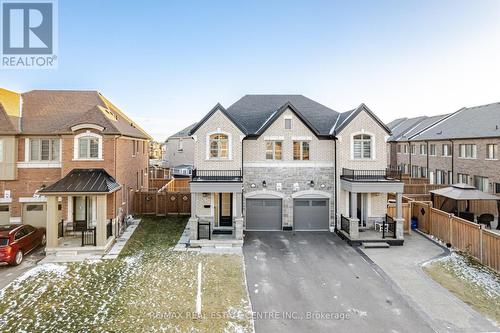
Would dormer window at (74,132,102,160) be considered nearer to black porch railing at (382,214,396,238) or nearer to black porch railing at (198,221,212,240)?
black porch railing at (198,221,212,240)

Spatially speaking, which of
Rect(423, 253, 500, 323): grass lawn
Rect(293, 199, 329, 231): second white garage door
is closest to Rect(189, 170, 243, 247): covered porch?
Rect(293, 199, 329, 231): second white garage door

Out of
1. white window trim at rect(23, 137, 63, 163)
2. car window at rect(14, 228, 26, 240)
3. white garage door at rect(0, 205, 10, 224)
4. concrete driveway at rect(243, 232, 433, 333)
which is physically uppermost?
white window trim at rect(23, 137, 63, 163)

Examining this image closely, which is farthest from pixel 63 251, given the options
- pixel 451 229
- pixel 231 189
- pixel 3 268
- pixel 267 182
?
pixel 451 229

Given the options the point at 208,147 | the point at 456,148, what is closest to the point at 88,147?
the point at 208,147

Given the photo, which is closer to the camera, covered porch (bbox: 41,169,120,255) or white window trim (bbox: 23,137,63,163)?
covered porch (bbox: 41,169,120,255)

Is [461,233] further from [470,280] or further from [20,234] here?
[20,234]

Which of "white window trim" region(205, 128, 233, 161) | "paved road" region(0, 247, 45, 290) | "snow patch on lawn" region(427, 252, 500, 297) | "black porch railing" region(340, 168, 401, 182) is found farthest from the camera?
"white window trim" region(205, 128, 233, 161)
